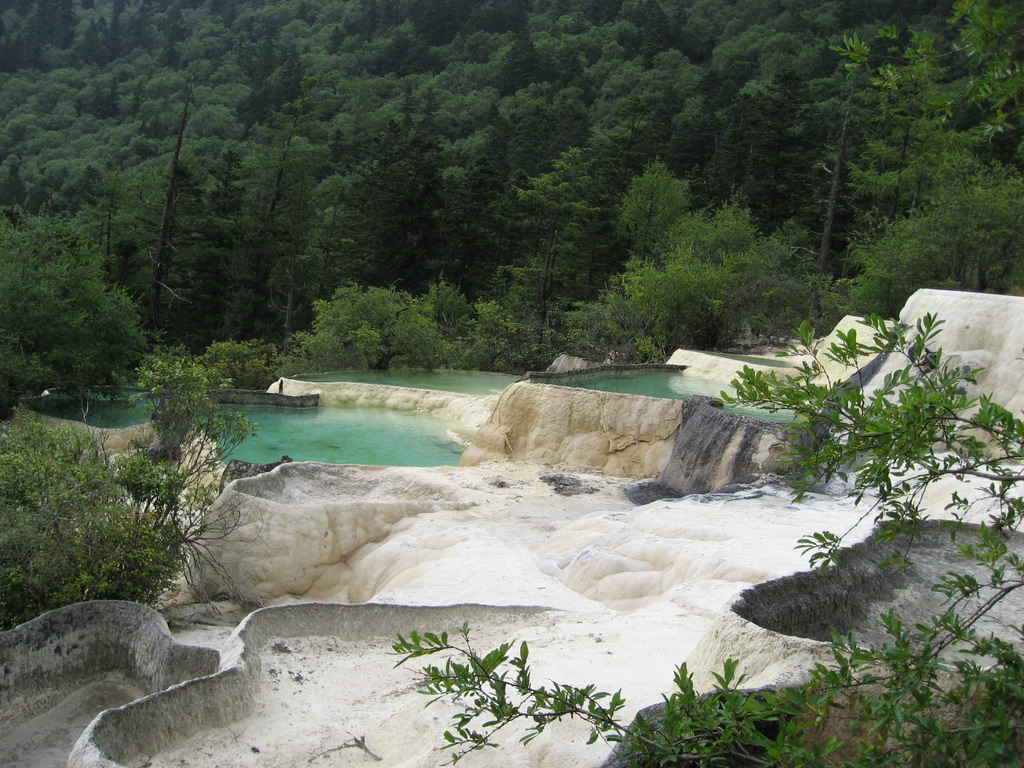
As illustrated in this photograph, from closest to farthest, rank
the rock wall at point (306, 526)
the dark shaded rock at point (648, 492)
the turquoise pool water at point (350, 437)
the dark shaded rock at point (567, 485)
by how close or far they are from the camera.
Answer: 1. the rock wall at point (306, 526)
2. the dark shaded rock at point (648, 492)
3. the dark shaded rock at point (567, 485)
4. the turquoise pool water at point (350, 437)

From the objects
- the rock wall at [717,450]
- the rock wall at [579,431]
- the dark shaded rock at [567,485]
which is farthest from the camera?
the rock wall at [579,431]

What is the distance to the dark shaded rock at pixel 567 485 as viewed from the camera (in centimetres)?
1330

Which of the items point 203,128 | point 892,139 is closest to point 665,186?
point 892,139

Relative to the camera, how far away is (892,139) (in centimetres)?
3102

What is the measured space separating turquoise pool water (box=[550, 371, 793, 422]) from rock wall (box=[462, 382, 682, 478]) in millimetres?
1562

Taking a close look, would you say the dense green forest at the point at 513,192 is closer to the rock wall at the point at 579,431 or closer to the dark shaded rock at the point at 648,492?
the dark shaded rock at the point at 648,492

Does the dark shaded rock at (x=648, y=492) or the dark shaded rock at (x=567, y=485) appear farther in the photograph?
the dark shaded rock at (x=567, y=485)

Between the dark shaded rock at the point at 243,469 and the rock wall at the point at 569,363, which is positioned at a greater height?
the rock wall at the point at 569,363

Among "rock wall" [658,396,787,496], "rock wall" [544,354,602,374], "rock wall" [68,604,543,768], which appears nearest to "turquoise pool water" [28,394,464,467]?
"rock wall" [658,396,787,496]

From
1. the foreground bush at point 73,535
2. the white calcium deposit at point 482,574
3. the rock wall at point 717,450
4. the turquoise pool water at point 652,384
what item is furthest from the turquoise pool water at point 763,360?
the foreground bush at point 73,535

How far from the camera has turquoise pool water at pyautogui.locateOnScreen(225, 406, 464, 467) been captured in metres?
15.6

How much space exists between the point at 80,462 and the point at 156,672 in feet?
12.1

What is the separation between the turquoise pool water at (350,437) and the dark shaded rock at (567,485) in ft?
7.82

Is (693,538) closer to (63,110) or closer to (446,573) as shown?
(446,573)
